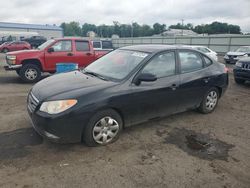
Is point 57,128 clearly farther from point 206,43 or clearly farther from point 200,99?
point 206,43

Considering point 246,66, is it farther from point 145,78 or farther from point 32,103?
point 32,103

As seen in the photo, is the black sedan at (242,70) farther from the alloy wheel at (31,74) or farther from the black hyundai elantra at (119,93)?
the alloy wheel at (31,74)

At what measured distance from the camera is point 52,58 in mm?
9281

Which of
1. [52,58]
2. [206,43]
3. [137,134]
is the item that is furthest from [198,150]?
[206,43]

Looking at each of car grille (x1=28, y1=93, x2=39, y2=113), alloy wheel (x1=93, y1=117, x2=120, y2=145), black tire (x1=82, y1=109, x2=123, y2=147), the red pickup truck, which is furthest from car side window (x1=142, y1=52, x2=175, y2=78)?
the red pickup truck

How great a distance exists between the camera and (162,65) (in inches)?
183

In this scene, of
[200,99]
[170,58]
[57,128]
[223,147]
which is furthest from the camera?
[200,99]

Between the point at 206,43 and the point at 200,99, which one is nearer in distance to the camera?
the point at 200,99

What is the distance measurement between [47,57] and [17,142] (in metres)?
5.82

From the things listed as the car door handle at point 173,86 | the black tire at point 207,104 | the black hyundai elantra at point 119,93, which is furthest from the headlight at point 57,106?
the black tire at point 207,104

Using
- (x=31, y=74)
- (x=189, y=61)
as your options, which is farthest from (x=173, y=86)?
(x=31, y=74)

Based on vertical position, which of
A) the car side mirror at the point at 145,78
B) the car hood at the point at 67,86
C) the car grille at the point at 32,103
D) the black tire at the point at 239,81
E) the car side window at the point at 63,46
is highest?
the car side window at the point at 63,46

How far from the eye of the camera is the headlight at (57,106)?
3.51m

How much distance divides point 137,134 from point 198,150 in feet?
3.69
